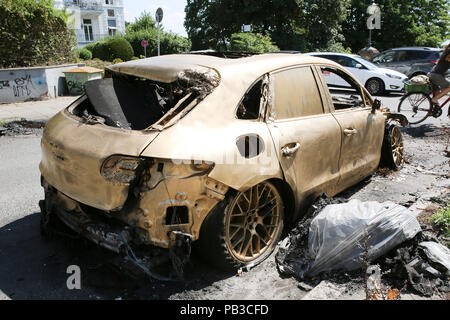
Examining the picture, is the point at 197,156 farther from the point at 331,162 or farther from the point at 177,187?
the point at 331,162

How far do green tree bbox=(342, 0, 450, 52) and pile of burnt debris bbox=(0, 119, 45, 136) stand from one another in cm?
Answer: 3342

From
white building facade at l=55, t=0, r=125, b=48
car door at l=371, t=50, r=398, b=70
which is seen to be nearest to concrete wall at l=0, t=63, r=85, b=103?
car door at l=371, t=50, r=398, b=70

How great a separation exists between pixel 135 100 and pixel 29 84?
11.3 m

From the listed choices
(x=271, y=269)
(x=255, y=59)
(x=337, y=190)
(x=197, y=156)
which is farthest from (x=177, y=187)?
(x=337, y=190)

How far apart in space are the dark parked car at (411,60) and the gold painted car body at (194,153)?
15.6 m

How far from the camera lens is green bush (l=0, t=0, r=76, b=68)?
13.0m

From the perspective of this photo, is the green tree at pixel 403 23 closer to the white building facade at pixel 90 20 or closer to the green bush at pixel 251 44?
the green bush at pixel 251 44

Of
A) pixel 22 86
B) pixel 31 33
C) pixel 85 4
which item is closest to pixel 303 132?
pixel 22 86

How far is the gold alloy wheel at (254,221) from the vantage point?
3.18 metres

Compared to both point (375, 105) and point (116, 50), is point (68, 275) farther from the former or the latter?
point (116, 50)

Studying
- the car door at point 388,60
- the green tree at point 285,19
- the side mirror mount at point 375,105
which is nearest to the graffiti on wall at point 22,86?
the side mirror mount at point 375,105

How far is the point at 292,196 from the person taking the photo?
11.7 ft

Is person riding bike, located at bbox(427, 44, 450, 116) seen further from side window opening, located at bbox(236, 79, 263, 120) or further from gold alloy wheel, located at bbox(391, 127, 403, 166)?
side window opening, located at bbox(236, 79, 263, 120)

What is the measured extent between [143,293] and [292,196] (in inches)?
59.1
